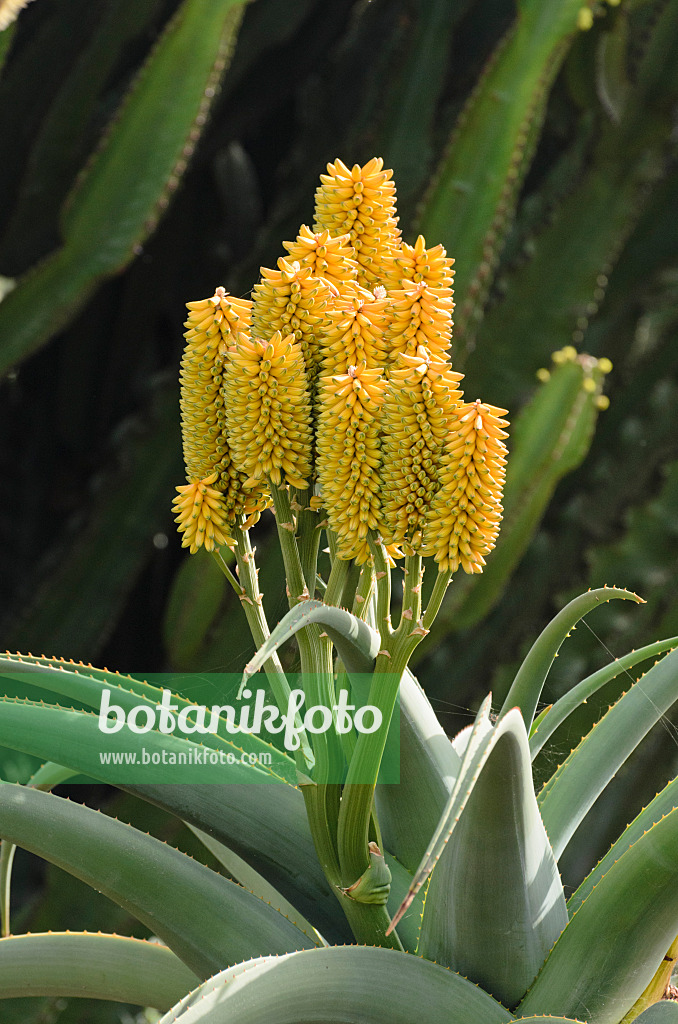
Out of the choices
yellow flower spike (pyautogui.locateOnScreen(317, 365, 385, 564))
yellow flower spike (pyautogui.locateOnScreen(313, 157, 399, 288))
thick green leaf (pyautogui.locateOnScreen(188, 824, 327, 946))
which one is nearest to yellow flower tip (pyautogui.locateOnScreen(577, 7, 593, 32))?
yellow flower spike (pyautogui.locateOnScreen(313, 157, 399, 288))

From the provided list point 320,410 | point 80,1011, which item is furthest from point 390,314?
point 80,1011

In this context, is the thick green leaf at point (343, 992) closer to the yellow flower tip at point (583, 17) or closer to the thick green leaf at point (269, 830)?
the thick green leaf at point (269, 830)

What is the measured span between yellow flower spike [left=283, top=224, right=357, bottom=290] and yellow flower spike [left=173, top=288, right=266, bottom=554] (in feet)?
0.11

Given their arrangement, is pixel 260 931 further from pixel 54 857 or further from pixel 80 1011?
pixel 80 1011

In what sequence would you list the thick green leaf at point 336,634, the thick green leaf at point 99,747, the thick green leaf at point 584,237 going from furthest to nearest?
the thick green leaf at point 584,237 → the thick green leaf at point 99,747 → the thick green leaf at point 336,634

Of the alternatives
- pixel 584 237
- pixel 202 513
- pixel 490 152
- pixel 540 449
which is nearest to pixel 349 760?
pixel 202 513

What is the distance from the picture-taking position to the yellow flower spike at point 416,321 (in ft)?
1.24

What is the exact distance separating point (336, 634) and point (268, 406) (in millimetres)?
99

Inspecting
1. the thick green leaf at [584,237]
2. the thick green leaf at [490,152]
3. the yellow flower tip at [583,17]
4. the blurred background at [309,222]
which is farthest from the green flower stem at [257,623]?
the thick green leaf at [584,237]

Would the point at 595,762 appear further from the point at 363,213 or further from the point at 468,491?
the point at 363,213

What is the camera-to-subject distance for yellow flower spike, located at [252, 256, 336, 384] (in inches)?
15.4

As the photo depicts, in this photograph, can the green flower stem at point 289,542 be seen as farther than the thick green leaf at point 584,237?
No

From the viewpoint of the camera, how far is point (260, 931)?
0.41 m

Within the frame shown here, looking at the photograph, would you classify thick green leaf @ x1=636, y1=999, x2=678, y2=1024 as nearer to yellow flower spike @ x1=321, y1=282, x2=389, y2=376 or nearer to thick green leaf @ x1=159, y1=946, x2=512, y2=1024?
→ thick green leaf @ x1=159, y1=946, x2=512, y2=1024
